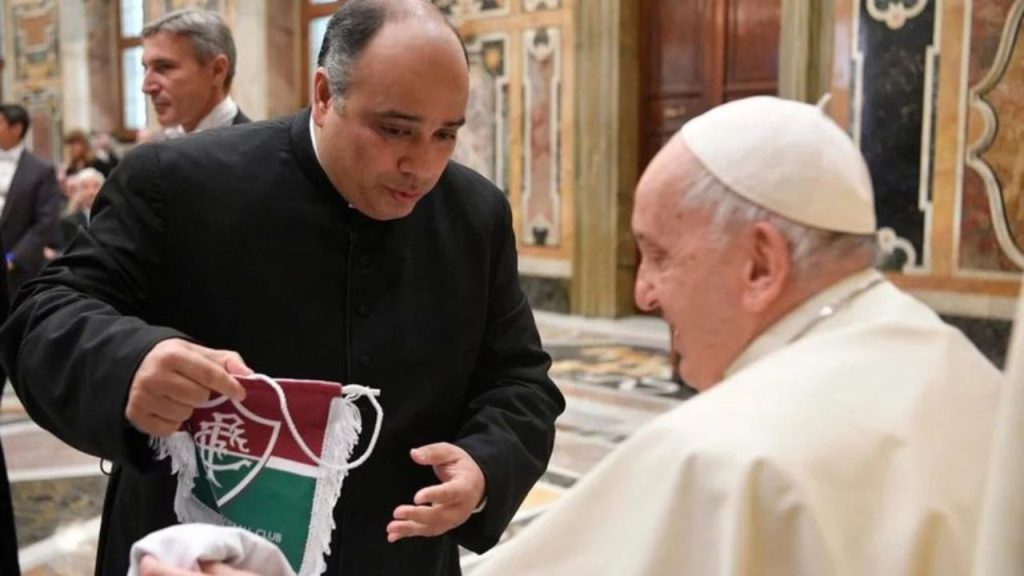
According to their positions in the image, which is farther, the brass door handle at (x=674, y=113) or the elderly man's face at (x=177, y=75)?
the brass door handle at (x=674, y=113)

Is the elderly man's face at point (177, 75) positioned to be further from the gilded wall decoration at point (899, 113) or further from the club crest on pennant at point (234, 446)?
the gilded wall decoration at point (899, 113)

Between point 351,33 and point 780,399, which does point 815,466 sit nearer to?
point 780,399

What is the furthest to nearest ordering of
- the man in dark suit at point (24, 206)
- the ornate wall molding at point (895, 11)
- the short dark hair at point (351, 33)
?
the man in dark suit at point (24, 206), the ornate wall molding at point (895, 11), the short dark hair at point (351, 33)

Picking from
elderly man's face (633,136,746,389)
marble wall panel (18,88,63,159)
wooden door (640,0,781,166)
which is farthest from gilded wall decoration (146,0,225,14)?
elderly man's face (633,136,746,389)

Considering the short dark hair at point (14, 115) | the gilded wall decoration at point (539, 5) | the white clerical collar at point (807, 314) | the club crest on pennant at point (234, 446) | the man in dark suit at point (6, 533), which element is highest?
the gilded wall decoration at point (539, 5)

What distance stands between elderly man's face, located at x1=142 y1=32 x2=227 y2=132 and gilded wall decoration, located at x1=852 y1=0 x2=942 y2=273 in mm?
4634

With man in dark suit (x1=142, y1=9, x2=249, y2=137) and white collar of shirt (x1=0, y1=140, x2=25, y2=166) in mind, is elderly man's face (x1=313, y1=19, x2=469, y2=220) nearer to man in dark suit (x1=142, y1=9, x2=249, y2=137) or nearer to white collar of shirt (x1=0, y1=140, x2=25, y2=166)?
man in dark suit (x1=142, y1=9, x2=249, y2=137)

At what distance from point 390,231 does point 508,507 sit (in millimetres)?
508

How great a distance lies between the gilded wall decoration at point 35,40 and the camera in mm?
14078

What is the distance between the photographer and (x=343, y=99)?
5.71 ft

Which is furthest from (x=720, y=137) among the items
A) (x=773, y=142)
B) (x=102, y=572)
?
(x=102, y=572)

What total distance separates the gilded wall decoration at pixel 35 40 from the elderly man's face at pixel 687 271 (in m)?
14.3

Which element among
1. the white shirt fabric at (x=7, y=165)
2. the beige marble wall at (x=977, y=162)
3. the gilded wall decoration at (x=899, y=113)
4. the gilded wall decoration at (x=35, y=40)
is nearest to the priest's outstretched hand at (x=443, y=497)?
the beige marble wall at (x=977, y=162)

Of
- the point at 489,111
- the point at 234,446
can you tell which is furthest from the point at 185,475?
the point at 489,111
